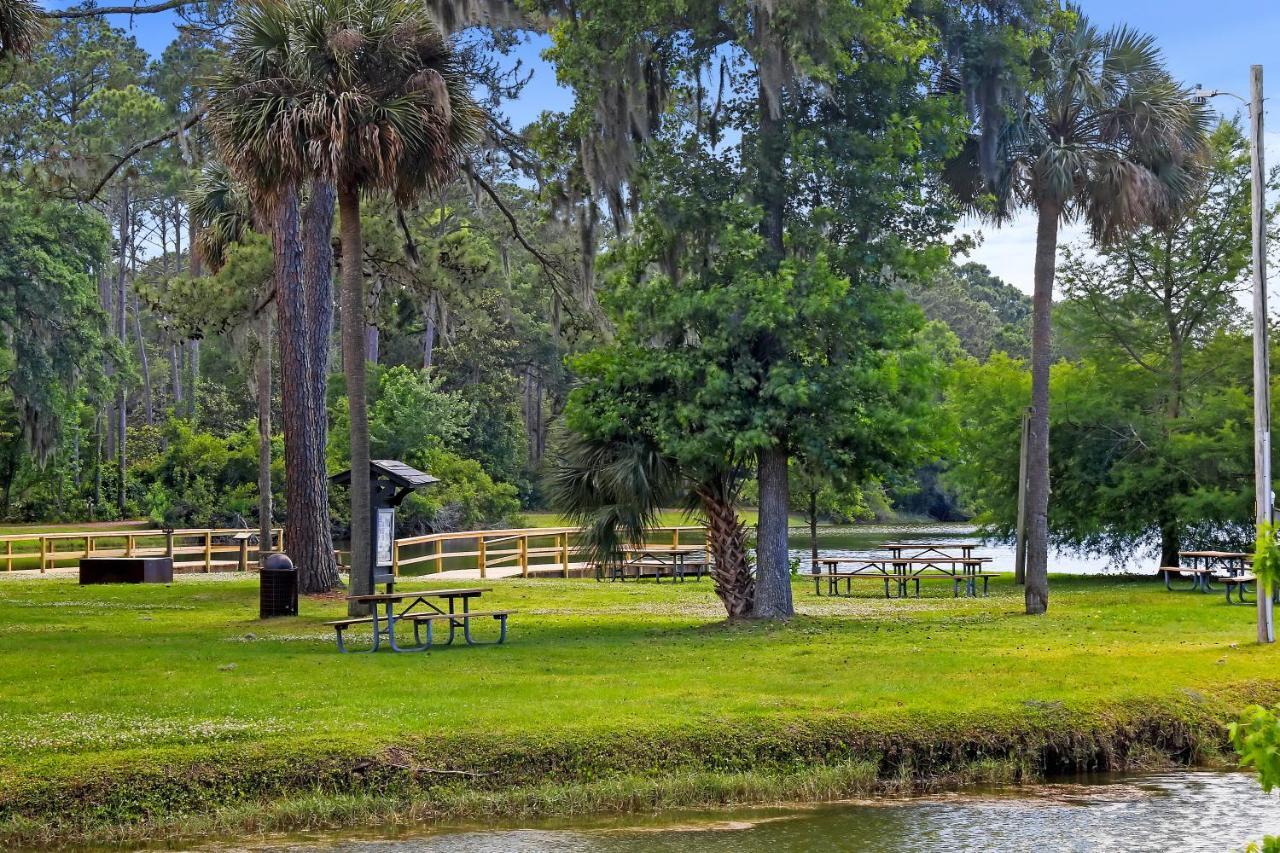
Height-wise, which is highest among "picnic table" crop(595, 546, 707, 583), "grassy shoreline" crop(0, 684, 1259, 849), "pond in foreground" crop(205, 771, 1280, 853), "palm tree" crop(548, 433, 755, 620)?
"palm tree" crop(548, 433, 755, 620)

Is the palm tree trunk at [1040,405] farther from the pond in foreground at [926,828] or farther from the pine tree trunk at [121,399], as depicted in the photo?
the pine tree trunk at [121,399]

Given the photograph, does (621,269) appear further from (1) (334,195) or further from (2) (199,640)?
(2) (199,640)

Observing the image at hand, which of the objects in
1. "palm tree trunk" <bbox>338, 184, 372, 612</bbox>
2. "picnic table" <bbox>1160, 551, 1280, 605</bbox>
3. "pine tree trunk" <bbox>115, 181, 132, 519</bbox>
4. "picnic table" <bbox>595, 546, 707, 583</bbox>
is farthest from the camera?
"pine tree trunk" <bbox>115, 181, 132, 519</bbox>

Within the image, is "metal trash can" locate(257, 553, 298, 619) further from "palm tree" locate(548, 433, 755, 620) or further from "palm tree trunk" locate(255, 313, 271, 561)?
"palm tree trunk" locate(255, 313, 271, 561)

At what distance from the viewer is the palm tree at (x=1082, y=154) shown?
1967cm

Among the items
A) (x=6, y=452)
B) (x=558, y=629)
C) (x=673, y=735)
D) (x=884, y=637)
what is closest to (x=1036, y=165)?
(x=884, y=637)

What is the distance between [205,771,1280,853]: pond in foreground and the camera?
9.14m

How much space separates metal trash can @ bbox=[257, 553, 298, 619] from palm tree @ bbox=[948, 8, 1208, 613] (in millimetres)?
10247

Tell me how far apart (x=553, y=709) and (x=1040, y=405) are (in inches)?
456

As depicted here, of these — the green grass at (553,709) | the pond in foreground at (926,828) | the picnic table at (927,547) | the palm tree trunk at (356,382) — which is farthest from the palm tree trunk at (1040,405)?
the pond in foreground at (926,828)

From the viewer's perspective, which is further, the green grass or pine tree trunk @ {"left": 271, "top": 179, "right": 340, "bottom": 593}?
pine tree trunk @ {"left": 271, "top": 179, "right": 340, "bottom": 593}

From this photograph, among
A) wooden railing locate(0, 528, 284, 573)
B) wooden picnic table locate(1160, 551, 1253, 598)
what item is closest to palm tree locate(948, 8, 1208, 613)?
wooden picnic table locate(1160, 551, 1253, 598)

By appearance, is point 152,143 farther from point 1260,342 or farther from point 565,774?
point 1260,342

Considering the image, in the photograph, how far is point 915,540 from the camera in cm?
4953
